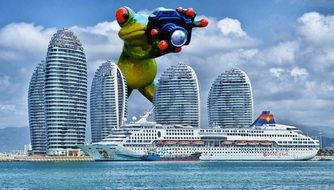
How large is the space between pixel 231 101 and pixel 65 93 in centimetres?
2908

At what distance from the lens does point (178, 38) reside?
768cm

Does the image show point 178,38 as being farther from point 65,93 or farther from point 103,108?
point 65,93

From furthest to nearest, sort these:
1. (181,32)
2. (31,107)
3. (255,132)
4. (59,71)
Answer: (31,107) < (59,71) < (255,132) < (181,32)

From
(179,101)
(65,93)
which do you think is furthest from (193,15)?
(179,101)

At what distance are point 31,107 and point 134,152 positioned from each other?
3941cm

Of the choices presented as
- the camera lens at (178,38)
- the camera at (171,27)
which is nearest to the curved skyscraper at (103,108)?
the camera at (171,27)

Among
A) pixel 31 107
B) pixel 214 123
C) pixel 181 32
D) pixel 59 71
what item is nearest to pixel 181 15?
pixel 181 32

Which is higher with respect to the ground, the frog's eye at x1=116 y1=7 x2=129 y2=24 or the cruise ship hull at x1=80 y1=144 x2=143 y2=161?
the frog's eye at x1=116 y1=7 x2=129 y2=24

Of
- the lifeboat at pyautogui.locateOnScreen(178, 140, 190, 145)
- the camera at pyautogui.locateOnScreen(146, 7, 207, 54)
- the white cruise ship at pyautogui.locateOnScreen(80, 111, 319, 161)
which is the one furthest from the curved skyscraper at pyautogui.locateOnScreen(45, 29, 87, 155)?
the camera at pyautogui.locateOnScreen(146, 7, 207, 54)

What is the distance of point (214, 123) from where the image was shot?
115188 mm

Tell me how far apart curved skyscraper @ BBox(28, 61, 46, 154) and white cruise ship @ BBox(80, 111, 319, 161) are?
25.8 meters

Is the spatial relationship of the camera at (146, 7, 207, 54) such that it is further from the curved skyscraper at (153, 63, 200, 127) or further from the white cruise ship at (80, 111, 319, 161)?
the curved skyscraper at (153, 63, 200, 127)

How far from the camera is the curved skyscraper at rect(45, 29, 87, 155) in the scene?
106 m

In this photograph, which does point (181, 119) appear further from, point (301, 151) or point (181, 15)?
point (181, 15)
